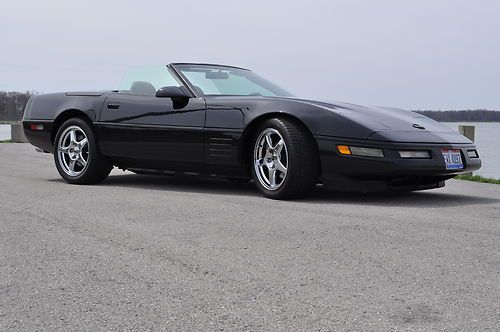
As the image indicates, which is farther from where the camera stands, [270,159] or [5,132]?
[5,132]

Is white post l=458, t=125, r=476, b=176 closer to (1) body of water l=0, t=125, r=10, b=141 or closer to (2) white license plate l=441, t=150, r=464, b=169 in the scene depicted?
(2) white license plate l=441, t=150, r=464, b=169

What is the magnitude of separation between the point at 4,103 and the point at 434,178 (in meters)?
20.5

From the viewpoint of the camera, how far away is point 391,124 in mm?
5723

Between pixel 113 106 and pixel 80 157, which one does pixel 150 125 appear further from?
pixel 80 157

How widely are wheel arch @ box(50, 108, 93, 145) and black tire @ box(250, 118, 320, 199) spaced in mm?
2310

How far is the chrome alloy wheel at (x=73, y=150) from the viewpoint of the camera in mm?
7223

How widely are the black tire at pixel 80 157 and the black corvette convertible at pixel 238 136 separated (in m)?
0.01

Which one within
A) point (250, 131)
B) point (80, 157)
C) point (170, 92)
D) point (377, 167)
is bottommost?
point (80, 157)

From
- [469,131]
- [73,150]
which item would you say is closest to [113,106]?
[73,150]

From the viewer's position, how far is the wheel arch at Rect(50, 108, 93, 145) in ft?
23.8

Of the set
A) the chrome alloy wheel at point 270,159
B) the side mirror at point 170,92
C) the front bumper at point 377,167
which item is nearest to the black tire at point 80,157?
the side mirror at point 170,92

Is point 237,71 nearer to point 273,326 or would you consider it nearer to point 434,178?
point 434,178

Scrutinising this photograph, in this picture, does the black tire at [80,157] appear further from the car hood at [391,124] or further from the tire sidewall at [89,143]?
the car hood at [391,124]

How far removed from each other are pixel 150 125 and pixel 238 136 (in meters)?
1.08
